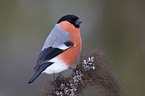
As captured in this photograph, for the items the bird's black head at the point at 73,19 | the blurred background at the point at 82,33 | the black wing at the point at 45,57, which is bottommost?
the blurred background at the point at 82,33

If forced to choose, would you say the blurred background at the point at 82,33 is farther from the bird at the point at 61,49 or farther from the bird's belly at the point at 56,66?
the bird's belly at the point at 56,66

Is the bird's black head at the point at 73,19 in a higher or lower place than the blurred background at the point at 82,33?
higher

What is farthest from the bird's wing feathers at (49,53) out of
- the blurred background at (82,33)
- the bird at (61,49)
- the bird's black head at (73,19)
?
the blurred background at (82,33)

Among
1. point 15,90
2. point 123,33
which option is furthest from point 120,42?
point 15,90

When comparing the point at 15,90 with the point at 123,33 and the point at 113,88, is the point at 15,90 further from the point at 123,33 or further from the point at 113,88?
the point at 113,88

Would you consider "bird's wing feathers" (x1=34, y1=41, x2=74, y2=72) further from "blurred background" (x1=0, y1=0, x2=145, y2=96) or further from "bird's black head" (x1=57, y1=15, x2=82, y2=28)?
"blurred background" (x1=0, y1=0, x2=145, y2=96)

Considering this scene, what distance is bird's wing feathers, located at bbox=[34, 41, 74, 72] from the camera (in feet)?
5.42

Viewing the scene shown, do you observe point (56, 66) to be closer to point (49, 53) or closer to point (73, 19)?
point (49, 53)

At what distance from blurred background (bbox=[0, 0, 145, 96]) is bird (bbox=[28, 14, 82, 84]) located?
46.0 inches

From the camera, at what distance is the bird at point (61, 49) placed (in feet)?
5.52

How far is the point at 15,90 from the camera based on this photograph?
336 cm

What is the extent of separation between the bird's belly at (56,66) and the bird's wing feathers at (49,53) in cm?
4

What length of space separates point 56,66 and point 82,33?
1885 millimetres

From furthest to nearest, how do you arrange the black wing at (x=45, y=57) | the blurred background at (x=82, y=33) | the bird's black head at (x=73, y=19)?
the blurred background at (x=82, y=33) → the bird's black head at (x=73, y=19) → the black wing at (x=45, y=57)
